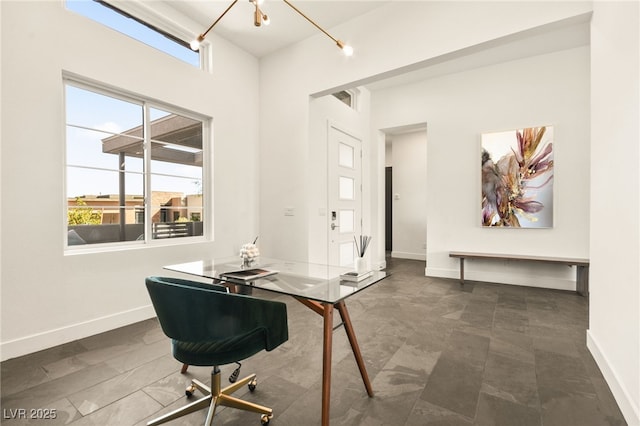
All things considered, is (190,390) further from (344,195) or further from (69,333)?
(344,195)

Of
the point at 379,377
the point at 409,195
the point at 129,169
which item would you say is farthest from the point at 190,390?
the point at 409,195

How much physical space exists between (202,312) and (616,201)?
2.55 meters

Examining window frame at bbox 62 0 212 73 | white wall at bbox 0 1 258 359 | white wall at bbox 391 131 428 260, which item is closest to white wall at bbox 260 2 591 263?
window frame at bbox 62 0 212 73

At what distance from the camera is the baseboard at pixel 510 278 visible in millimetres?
4309

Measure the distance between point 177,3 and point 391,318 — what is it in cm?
422

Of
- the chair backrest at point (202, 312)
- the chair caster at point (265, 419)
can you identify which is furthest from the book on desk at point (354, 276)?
the chair caster at point (265, 419)

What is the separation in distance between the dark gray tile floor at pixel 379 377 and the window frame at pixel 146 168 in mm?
860

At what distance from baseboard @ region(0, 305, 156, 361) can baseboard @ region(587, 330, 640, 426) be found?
3882 millimetres

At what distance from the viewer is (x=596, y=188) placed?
227cm

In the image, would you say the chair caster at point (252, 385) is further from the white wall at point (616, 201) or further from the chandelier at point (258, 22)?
the chandelier at point (258, 22)

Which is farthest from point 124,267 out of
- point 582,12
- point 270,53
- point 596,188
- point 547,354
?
point 582,12

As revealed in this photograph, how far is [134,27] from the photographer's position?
3.16 metres

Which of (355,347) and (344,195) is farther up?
(344,195)

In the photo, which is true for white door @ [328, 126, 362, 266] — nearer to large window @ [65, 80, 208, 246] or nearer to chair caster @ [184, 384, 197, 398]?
large window @ [65, 80, 208, 246]
